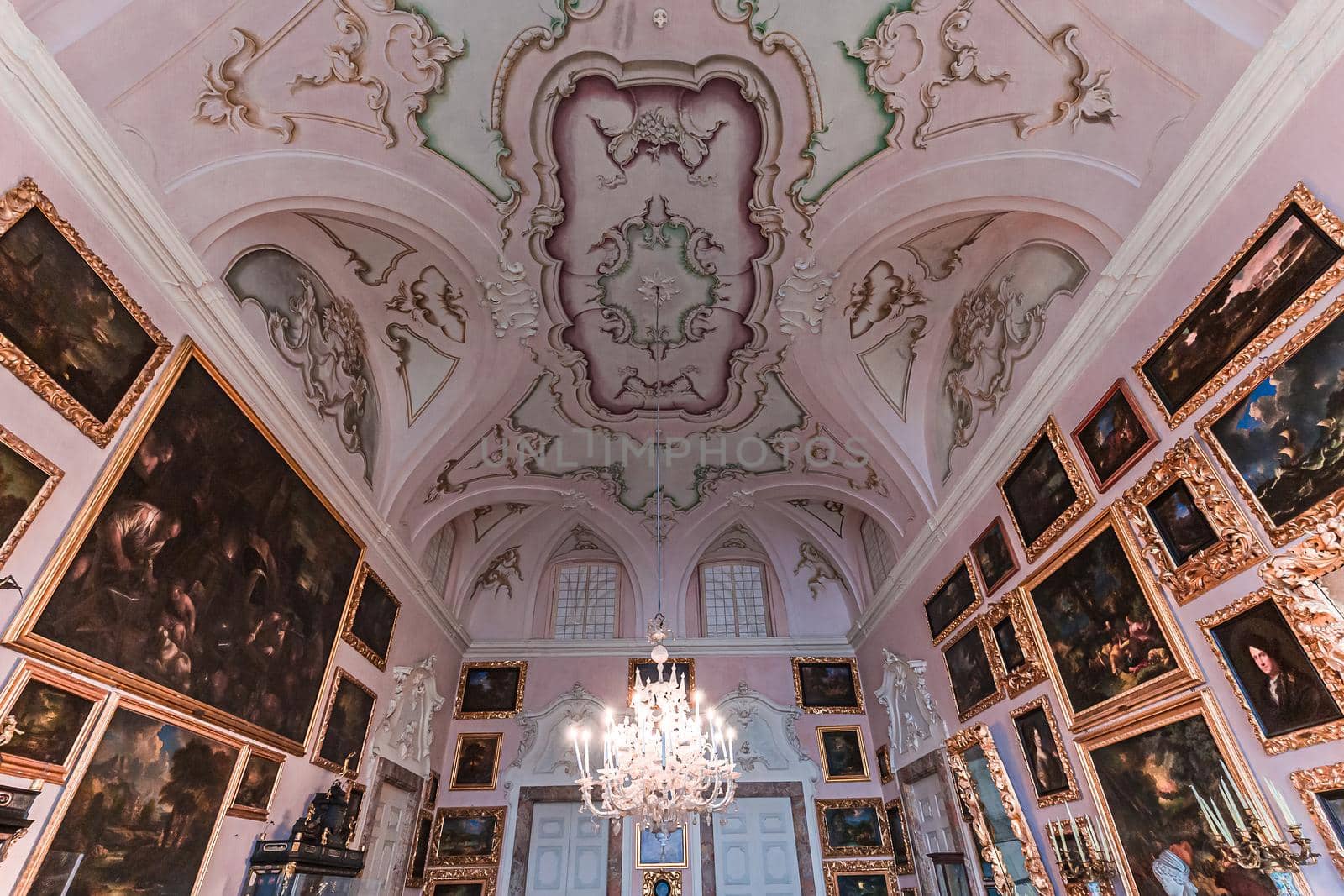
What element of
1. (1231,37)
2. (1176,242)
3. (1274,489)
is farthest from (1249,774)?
(1231,37)

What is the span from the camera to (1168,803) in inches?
184

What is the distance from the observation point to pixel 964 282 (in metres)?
7.64

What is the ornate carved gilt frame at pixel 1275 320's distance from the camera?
3.56 m

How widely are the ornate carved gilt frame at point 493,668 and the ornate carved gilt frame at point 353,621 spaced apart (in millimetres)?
3205

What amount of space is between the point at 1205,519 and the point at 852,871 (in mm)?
8428

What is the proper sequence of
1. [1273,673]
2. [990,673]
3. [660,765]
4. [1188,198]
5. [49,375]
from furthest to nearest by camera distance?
[990,673] < [660,765] < [1188,198] < [49,375] < [1273,673]

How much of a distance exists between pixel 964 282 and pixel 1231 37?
365 cm

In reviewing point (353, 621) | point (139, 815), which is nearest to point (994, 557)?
point (353, 621)

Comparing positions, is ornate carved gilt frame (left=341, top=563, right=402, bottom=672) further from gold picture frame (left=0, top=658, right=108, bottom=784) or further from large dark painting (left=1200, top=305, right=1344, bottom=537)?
large dark painting (left=1200, top=305, right=1344, bottom=537)

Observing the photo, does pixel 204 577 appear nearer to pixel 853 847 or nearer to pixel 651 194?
pixel 651 194

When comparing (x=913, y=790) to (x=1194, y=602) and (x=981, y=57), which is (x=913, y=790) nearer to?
(x=1194, y=602)

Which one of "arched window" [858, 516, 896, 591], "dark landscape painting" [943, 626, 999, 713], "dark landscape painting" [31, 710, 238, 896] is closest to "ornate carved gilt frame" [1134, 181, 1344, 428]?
"dark landscape painting" [943, 626, 999, 713]

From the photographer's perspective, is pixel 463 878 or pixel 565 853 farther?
pixel 565 853

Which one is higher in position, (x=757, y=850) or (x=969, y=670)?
(x=969, y=670)
